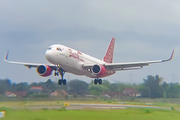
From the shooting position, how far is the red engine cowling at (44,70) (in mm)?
35000

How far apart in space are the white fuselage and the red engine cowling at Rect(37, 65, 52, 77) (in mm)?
3384

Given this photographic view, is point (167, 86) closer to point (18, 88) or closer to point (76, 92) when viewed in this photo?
point (76, 92)

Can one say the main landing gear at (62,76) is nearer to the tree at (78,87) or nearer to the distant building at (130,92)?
the tree at (78,87)

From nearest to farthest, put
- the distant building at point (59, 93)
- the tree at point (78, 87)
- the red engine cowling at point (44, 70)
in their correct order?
the distant building at point (59, 93) → the red engine cowling at point (44, 70) → the tree at point (78, 87)

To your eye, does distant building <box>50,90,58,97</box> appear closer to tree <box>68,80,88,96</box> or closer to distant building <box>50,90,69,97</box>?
distant building <box>50,90,69,97</box>

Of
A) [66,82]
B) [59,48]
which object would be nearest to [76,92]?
[66,82]

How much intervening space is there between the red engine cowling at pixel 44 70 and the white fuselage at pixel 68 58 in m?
3.38

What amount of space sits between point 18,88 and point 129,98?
49.7ft

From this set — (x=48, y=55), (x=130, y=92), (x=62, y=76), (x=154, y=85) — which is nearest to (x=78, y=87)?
(x=62, y=76)

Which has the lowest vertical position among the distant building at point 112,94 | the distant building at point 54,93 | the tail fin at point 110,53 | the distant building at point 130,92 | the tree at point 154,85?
the distant building at point 54,93

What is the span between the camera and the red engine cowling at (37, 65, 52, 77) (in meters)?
35.0

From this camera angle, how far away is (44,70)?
35.1m

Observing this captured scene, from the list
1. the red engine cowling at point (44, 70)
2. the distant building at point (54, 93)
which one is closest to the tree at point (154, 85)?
the distant building at point (54, 93)

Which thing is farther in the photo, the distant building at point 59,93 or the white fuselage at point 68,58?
the distant building at point 59,93
